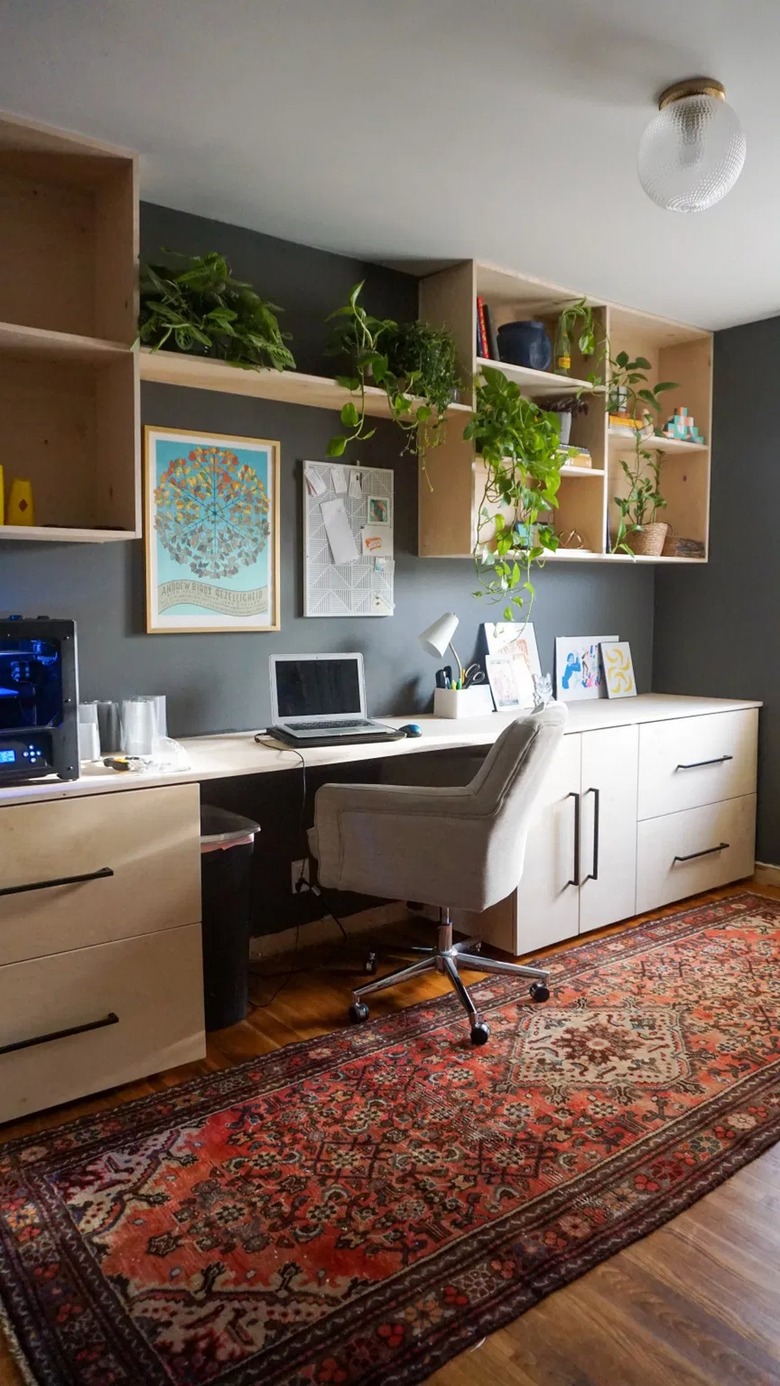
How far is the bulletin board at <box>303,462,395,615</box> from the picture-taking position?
3.06 m

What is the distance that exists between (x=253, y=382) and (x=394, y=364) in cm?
49

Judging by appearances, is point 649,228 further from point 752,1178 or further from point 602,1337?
point 602,1337

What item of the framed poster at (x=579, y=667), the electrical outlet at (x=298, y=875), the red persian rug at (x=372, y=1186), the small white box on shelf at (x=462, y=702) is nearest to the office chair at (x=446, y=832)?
the red persian rug at (x=372, y=1186)

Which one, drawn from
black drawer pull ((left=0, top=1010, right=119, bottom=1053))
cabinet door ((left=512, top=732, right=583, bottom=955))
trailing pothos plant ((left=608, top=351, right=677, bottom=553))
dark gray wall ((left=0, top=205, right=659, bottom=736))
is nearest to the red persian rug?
black drawer pull ((left=0, top=1010, right=119, bottom=1053))

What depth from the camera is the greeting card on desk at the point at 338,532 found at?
3088 millimetres

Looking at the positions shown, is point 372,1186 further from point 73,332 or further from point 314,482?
point 73,332

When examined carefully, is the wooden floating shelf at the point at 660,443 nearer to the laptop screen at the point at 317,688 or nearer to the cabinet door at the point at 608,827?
the cabinet door at the point at 608,827

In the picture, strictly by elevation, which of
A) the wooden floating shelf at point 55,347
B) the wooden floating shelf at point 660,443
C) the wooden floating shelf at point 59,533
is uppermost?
the wooden floating shelf at point 660,443

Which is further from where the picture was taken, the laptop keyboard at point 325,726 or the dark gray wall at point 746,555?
the dark gray wall at point 746,555

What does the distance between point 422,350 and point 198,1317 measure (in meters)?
2.52

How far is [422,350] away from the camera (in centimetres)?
287

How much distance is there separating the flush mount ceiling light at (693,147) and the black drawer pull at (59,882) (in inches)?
76.9

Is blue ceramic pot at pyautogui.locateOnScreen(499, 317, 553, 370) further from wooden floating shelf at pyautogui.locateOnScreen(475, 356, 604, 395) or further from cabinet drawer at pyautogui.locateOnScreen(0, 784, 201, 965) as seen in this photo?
cabinet drawer at pyautogui.locateOnScreen(0, 784, 201, 965)

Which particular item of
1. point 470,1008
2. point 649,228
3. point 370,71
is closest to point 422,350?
point 649,228
